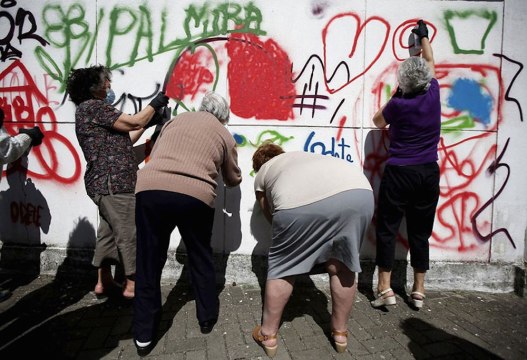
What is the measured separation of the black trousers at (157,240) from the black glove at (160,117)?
1135 millimetres

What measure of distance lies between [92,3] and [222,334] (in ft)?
11.1

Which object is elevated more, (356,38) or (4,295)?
(356,38)

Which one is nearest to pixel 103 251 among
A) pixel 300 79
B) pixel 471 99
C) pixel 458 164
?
pixel 300 79

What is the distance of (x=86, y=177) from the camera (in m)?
2.89

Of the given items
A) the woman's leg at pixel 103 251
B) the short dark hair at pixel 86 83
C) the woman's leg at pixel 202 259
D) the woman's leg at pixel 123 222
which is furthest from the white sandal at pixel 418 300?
the short dark hair at pixel 86 83

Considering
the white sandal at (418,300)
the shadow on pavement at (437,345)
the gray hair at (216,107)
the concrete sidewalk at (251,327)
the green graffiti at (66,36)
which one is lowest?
the concrete sidewalk at (251,327)

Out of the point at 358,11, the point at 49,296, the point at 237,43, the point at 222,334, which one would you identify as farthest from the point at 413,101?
the point at 49,296

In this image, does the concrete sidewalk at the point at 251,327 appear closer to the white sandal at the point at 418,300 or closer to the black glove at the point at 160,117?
the white sandal at the point at 418,300

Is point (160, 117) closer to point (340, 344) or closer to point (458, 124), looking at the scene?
point (340, 344)

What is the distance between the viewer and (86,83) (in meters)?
2.85

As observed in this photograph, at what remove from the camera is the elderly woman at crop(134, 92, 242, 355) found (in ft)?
7.51

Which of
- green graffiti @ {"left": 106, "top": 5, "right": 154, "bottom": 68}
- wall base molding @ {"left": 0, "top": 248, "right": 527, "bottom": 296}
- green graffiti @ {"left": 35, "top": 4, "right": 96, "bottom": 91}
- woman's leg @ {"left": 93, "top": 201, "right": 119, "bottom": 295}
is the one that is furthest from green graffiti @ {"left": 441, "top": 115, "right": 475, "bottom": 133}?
green graffiti @ {"left": 35, "top": 4, "right": 96, "bottom": 91}

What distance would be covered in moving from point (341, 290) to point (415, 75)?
1.84m

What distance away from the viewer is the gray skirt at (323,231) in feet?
7.16
